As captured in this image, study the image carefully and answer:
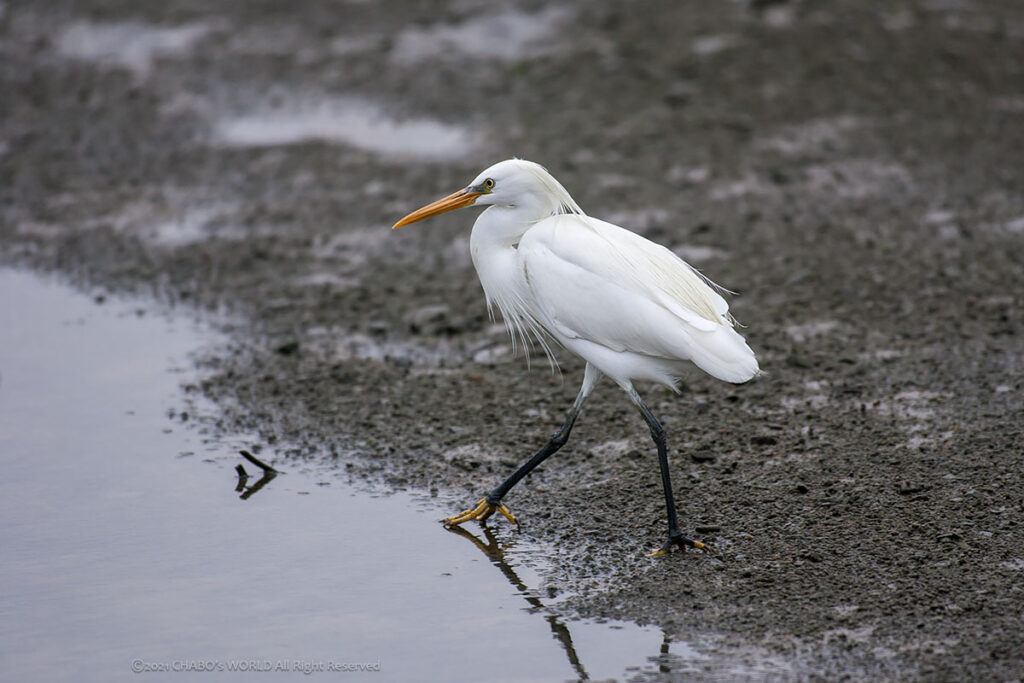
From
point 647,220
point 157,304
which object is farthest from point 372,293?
point 647,220

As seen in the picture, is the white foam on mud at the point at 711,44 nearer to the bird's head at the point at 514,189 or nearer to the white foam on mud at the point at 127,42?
the white foam on mud at the point at 127,42

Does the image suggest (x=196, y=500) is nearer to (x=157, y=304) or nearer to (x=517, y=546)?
(x=517, y=546)

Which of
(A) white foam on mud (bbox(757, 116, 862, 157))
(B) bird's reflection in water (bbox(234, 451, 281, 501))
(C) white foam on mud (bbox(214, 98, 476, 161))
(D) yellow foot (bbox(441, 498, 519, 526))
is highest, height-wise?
(C) white foam on mud (bbox(214, 98, 476, 161))

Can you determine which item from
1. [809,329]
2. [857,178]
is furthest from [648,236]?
[857,178]

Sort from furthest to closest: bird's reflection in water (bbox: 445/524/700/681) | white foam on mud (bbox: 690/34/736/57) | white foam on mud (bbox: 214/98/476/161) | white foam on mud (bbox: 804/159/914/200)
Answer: white foam on mud (bbox: 690/34/736/57) → white foam on mud (bbox: 214/98/476/161) → white foam on mud (bbox: 804/159/914/200) → bird's reflection in water (bbox: 445/524/700/681)

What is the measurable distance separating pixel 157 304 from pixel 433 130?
124 inches

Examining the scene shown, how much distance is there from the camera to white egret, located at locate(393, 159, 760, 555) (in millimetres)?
4629

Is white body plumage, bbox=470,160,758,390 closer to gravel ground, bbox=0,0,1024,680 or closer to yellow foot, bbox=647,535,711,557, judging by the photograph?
yellow foot, bbox=647,535,711,557

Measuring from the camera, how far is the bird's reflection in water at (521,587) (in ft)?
13.4

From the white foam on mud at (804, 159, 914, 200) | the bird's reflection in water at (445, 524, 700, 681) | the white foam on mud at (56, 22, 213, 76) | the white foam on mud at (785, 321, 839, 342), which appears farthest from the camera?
the white foam on mud at (56, 22, 213, 76)

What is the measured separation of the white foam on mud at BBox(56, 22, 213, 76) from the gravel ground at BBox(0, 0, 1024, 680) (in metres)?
0.04

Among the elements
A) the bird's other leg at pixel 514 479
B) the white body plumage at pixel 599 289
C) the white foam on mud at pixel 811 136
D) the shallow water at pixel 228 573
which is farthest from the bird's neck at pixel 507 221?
the white foam on mud at pixel 811 136

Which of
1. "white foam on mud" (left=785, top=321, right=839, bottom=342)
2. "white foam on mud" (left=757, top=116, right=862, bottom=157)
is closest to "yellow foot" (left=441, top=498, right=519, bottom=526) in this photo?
"white foam on mud" (left=785, top=321, right=839, bottom=342)

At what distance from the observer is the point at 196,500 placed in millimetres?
5250
